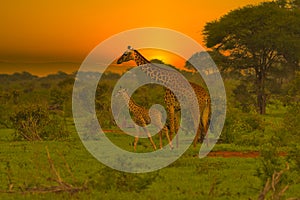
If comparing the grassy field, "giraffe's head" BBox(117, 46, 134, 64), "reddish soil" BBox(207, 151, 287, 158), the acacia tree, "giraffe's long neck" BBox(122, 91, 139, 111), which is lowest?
the grassy field

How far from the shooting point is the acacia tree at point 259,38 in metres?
32.5

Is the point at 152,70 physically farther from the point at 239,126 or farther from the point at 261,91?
the point at 261,91

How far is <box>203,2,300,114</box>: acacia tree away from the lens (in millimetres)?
32469

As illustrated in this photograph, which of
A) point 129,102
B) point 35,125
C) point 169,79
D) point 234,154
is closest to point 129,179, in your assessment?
point 129,102

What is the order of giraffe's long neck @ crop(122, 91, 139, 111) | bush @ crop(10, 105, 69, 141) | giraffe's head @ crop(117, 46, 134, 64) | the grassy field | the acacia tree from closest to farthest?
the grassy field
giraffe's long neck @ crop(122, 91, 139, 111)
giraffe's head @ crop(117, 46, 134, 64)
bush @ crop(10, 105, 69, 141)
the acacia tree

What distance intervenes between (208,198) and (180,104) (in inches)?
249

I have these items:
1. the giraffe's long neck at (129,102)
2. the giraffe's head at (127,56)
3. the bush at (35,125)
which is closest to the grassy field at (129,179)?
the giraffe's long neck at (129,102)

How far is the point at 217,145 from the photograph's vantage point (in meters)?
15.8

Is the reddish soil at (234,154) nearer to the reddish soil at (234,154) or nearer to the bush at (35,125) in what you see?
the reddish soil at (234,154)

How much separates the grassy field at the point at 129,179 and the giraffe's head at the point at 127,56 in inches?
119

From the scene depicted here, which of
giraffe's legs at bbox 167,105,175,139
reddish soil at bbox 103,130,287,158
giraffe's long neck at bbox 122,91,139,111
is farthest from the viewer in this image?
giraffe's legs at bbox 167,105,175,139

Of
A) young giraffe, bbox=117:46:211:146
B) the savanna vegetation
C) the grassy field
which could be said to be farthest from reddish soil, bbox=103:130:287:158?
young giraffe, bbox=117:46:211:146

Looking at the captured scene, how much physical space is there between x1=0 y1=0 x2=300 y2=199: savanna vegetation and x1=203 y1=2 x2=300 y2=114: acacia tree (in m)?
0.07

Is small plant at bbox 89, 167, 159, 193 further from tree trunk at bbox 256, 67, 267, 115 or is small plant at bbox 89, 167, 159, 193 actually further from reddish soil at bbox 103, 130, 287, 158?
tree trunk at bbox 256, 67, 267, 115
